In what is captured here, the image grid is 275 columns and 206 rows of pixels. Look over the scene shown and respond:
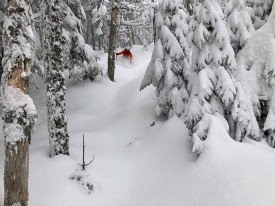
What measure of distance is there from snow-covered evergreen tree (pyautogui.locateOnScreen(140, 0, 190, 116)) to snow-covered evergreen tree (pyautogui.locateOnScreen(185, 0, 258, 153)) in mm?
3067

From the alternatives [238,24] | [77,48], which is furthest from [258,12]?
[77,48]

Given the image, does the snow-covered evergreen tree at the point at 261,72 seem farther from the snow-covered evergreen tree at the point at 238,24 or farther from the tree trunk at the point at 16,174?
the tree trunk at the point at 16,174

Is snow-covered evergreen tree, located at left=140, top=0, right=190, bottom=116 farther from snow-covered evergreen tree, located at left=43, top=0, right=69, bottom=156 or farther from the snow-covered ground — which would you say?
snow-covered evergreen tree, located at left=43, top=0, right=69, bottom=156

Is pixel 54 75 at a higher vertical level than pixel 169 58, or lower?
higher

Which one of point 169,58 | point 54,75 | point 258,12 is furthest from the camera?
point 169,58

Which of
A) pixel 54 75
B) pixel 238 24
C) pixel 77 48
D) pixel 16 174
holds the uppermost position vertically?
pixel 238 24

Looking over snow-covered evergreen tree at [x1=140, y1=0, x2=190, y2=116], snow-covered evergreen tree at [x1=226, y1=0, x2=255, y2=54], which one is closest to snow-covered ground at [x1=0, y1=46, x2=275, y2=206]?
snow-covered evergreen tree at [x1=140, y1=0, x2=190, y2=116]

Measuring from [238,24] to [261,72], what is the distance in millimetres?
1657

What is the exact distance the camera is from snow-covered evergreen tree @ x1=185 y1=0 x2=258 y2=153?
9.72 metres

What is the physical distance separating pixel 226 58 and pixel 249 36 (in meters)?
1.14

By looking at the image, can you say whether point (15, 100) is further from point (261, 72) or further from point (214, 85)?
point (261, 72)

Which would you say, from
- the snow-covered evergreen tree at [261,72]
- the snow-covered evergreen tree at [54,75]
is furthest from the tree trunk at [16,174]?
the snow-covered evergreen tree at [261,72]

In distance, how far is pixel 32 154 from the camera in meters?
A: 10.6

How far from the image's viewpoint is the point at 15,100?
6.68m
